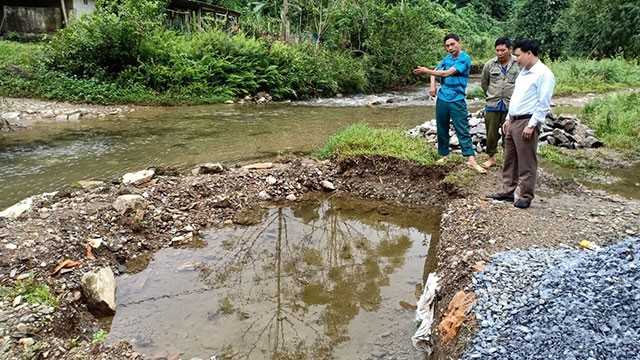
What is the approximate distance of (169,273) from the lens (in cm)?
464

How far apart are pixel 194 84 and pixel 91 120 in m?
4.69

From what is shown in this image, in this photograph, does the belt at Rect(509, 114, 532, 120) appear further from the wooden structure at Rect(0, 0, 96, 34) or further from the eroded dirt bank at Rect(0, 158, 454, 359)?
the wooden structure at Rect(0, 0, 96, 34)

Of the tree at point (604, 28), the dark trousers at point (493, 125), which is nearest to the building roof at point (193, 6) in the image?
the dark trousers at point (493, 125)

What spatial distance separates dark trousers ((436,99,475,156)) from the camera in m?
6.41

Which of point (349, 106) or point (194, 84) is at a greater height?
point (194, 84)

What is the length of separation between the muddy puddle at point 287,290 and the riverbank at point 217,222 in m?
0.31

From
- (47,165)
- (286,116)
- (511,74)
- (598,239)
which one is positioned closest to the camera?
(598,239)

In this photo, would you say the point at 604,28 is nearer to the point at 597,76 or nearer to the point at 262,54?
the point at 597,76

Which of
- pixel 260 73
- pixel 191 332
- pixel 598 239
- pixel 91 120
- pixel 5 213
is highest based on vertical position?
pixel 260 73

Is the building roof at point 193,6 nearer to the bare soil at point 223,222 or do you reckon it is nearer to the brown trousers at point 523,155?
the bare soil at point 223,222

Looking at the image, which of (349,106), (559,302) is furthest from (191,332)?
(349,106)

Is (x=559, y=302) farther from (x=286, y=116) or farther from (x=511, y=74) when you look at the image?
(x=286, y=116)

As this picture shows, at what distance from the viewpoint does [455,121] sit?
21.3 ft

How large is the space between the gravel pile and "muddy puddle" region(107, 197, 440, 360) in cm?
79
